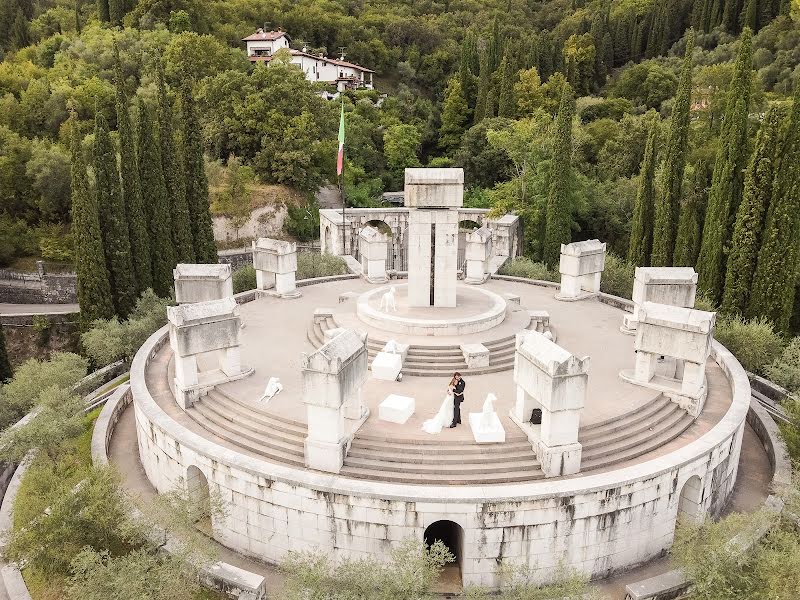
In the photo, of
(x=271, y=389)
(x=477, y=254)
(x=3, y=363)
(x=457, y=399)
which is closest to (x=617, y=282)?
(x=477, y=254)

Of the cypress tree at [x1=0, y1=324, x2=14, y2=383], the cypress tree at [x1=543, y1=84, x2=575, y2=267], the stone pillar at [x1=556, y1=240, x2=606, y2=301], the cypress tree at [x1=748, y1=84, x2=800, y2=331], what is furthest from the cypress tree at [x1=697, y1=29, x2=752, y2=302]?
the cypress tree at [x1=0, y1=324, x2=14, y2=383]

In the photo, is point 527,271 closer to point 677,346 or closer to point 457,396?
point 677,346

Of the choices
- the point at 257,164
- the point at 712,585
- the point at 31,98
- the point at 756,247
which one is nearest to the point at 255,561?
the point at 712,585

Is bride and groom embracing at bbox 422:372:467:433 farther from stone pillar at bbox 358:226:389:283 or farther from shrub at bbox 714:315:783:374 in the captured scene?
stone pillar at bbox 358:226:389:283

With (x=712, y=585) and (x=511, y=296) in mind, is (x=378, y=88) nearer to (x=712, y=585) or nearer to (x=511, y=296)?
(x=511, y=296)

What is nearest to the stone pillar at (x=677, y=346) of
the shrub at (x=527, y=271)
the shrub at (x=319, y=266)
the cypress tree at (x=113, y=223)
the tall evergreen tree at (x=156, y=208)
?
the shrub at (x=527, y=271)

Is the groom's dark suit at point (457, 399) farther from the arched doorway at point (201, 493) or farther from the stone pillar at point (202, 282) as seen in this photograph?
the stone pillar at point (202, 282)
